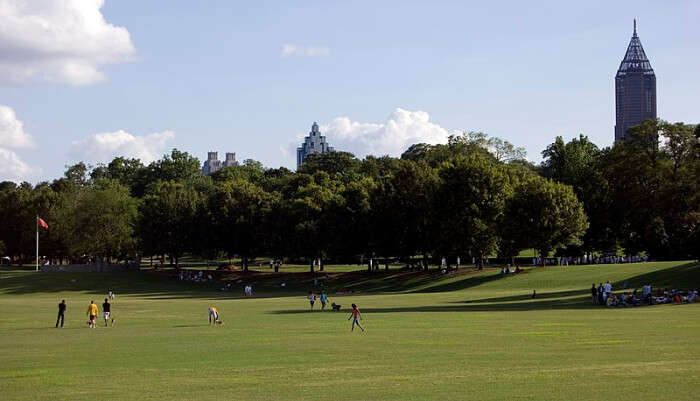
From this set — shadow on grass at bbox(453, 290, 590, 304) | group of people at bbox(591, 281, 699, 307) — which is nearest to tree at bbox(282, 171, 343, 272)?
shadow on grass at bbox(453, 290, 590, 304)

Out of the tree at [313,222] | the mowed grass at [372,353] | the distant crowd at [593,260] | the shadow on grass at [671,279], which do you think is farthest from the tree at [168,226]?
the shadow on grass at [671,279]

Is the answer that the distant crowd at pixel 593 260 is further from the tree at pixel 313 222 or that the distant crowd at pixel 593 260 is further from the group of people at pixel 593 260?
the tree at pixel 313 222

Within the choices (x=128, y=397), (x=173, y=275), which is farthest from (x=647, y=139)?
(x=128, y=397)

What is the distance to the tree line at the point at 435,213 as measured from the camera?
91.5 meters

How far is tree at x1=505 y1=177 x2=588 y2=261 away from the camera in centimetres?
8988

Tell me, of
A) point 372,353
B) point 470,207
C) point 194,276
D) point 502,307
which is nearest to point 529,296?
point 502,307

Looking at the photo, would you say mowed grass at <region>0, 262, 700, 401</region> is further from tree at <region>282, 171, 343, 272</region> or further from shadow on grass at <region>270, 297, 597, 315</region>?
tree at <region>282, 171, 343, 272</region>

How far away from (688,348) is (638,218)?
72.2m

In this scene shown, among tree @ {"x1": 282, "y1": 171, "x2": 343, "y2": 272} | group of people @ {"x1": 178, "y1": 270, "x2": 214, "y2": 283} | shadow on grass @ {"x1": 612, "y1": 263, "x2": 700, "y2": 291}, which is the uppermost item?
tree @ {"x1": 282, "y1": 171, "x2": 343, "y2": 272}

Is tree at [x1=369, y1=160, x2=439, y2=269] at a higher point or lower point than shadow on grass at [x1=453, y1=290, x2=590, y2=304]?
higher

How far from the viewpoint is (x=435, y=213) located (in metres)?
97.3

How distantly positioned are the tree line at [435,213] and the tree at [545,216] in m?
0.13

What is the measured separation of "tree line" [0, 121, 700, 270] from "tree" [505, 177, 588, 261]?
125 millimetres

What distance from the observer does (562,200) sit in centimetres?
9069
